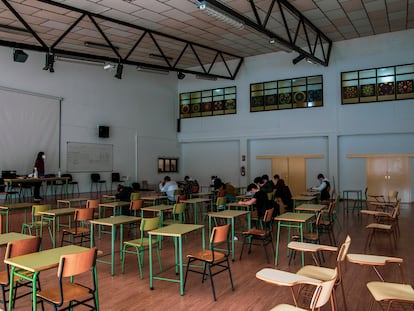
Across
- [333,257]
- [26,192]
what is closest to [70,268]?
[333,257]

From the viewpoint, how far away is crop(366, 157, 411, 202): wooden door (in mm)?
12734

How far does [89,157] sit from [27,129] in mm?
2594

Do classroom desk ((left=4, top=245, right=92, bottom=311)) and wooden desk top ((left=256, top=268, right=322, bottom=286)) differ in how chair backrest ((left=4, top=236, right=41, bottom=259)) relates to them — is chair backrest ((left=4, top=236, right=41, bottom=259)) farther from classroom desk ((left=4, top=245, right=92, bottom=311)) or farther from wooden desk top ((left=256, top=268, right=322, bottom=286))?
wooden desk top ((left=256, top=268, right=322, bottom=286))

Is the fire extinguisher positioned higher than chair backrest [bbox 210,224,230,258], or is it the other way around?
the fire extinguisher

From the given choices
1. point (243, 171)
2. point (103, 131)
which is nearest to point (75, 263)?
point (103, 131)

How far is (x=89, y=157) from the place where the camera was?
13.2 meters

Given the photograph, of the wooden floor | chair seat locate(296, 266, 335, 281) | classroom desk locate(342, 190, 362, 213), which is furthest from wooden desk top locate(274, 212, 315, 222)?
classroom desk locate(342, 190, 362, 213)

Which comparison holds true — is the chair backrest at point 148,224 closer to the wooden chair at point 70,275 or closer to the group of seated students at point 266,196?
the wooden chair at point 70,275

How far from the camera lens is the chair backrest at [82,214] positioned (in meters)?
6.10

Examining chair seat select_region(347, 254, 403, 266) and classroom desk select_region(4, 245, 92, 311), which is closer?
classroom desk select_region(4, 245, 92, 311)

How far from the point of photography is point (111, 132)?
14.2 m

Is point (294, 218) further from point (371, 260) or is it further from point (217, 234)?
point (371, 260)

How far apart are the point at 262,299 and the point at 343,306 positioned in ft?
2.94

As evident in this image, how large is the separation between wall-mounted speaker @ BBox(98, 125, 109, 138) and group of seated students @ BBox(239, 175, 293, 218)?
7196 millimetres
